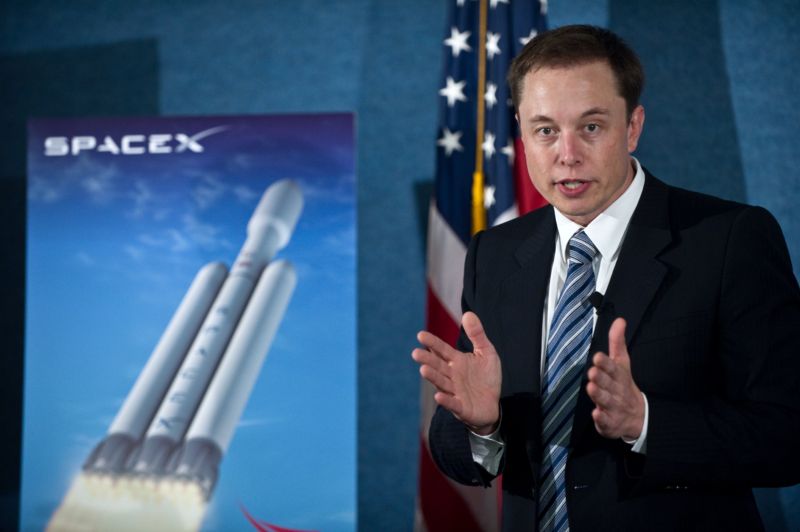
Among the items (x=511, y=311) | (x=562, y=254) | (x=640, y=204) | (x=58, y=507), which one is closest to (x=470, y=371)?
(x=511, y=311)

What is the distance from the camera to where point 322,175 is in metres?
3.49

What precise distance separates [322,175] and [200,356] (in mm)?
1002

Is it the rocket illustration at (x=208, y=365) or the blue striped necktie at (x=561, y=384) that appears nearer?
the blue striped necktie at (x=561, y=384)

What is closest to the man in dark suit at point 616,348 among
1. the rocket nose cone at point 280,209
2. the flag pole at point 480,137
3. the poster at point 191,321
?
the flag pole at point 480,137

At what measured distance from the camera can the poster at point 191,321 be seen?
10.9 ft

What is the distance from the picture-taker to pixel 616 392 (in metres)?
1.06

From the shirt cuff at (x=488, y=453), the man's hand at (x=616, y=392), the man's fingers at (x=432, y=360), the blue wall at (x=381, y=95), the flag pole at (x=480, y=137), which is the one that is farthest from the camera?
the blue wall at (x=381, y=95)

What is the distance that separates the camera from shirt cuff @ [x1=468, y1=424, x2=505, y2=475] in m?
1.30

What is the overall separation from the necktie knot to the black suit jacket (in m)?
0.06

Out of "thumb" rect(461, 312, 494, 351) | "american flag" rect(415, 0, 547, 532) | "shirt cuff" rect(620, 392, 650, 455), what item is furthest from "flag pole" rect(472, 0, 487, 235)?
"shirt cuff" rect(620, 392, 650, 455)

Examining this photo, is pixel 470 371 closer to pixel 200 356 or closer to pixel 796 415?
pixel 796 415

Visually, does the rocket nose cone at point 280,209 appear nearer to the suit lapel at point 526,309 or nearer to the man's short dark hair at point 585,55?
the suit lapel at point 526,309

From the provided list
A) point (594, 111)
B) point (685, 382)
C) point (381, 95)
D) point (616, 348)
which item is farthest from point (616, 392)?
point (381, 95)

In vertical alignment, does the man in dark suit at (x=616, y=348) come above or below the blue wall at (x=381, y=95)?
below
